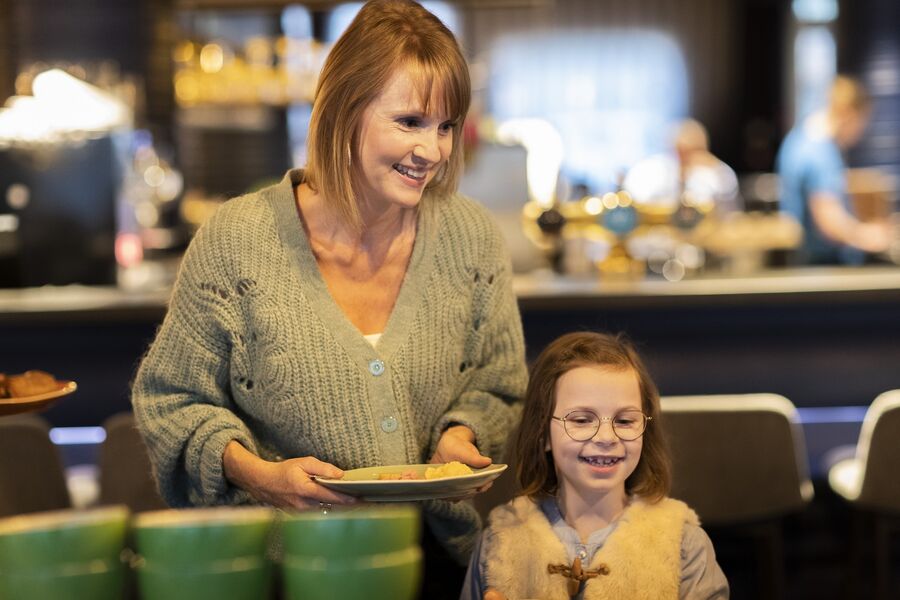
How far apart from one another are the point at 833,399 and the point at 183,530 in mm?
2778

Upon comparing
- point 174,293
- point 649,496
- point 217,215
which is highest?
point 217,215

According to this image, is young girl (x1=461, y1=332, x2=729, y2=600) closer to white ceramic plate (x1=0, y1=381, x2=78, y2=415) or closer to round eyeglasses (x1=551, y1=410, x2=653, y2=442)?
round eyeglasses (x1=551, y1=410, x2=653, y2=442)

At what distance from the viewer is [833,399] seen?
11.4 ft

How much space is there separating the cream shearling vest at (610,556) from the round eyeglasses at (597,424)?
0.42ft

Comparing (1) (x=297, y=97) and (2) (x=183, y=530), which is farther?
(1) (x=297, y=97)

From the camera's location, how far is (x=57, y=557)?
3.40ft

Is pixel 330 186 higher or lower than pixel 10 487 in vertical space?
higher

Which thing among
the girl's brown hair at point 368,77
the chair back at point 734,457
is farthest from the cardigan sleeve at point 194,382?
the chair back at point 734,457

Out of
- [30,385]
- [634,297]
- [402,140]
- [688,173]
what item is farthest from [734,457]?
[688,173]

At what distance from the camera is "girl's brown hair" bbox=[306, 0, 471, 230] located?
1.78 meters

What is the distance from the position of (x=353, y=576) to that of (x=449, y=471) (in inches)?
24.7

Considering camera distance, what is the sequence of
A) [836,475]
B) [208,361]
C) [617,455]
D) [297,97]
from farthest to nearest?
[297,97] < [836,475] < [208,361] < [617,455]

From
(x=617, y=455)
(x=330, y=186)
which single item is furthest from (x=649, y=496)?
(x=330, y=186)

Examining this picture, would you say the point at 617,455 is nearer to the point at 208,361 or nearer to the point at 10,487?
the point at 208,361
